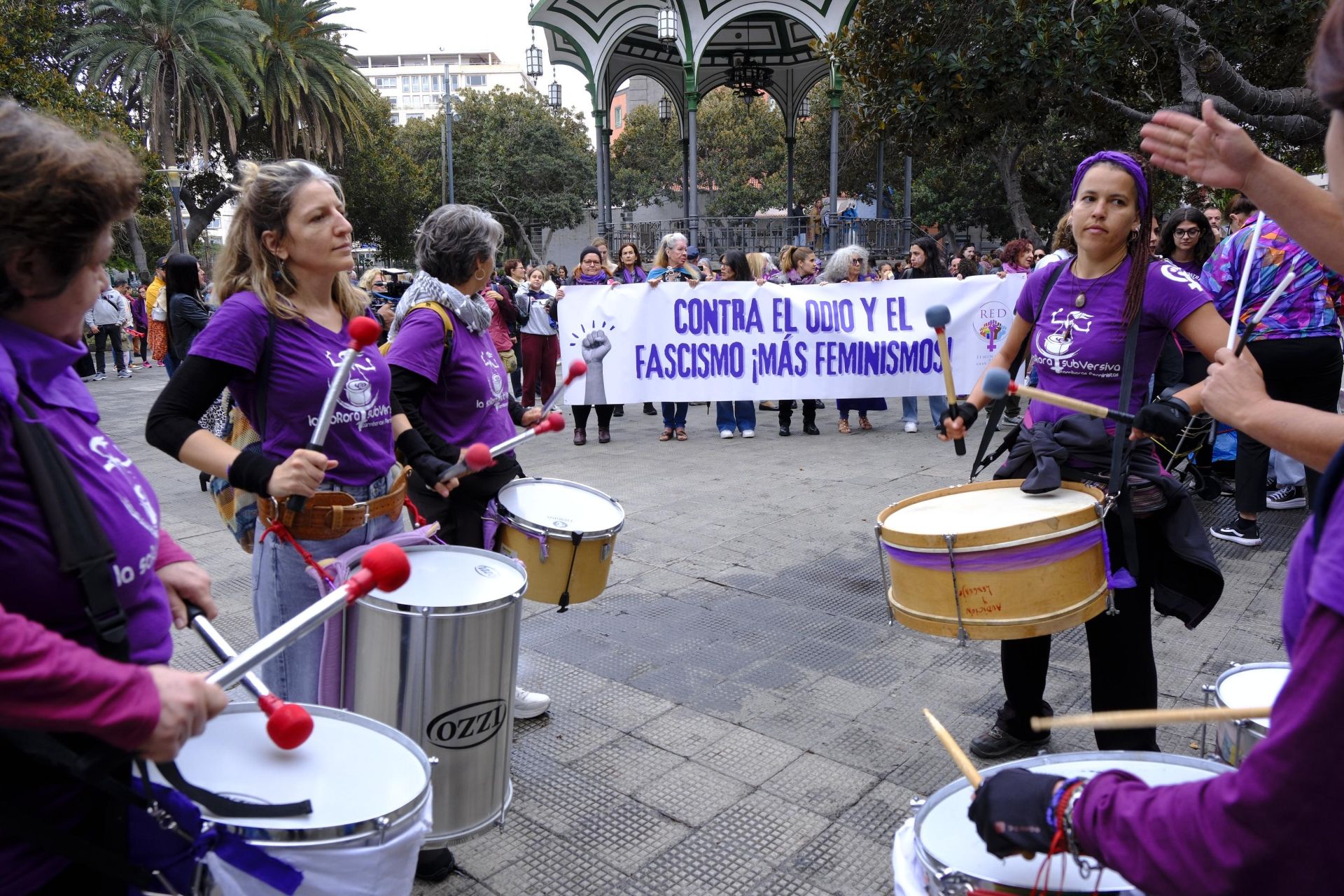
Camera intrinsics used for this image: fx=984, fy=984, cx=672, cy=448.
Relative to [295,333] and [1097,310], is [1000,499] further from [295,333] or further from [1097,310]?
[295,333]

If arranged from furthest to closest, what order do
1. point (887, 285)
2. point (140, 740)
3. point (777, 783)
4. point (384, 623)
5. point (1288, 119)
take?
point (887, 285) < point (1288, 119) < point (777, 783) < point (384, 623) < point (140, 740)

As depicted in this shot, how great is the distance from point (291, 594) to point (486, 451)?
0.67 m

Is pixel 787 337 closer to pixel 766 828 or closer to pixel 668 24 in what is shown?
pixel 766 828

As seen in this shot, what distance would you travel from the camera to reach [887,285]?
964 centimetres

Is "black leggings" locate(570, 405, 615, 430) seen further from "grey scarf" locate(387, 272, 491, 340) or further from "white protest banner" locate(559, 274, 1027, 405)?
"grey scarf" locate(387, 272, 491, 340)

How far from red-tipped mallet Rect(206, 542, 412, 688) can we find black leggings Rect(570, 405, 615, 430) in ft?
26.4

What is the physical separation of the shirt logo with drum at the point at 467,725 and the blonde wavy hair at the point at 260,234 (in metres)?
1.17

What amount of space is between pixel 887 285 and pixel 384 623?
7944 millimetres

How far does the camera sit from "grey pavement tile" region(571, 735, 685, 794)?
3.39m

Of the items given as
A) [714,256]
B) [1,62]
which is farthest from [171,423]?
[1,62]

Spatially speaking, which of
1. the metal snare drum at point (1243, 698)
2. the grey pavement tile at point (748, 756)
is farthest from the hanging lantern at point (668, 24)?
the metal snare drum at point (1243, 698)

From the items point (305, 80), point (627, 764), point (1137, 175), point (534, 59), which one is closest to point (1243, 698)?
point (1137, 175)

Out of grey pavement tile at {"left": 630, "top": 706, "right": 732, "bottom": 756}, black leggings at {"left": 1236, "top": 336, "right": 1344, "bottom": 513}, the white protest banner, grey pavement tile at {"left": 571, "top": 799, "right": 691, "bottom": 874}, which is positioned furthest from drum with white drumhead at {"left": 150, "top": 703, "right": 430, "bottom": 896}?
the white protest banner

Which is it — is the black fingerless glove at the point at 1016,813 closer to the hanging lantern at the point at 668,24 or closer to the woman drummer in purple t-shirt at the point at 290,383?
the woman drummer in purple t-shirt at the point at 290,383
